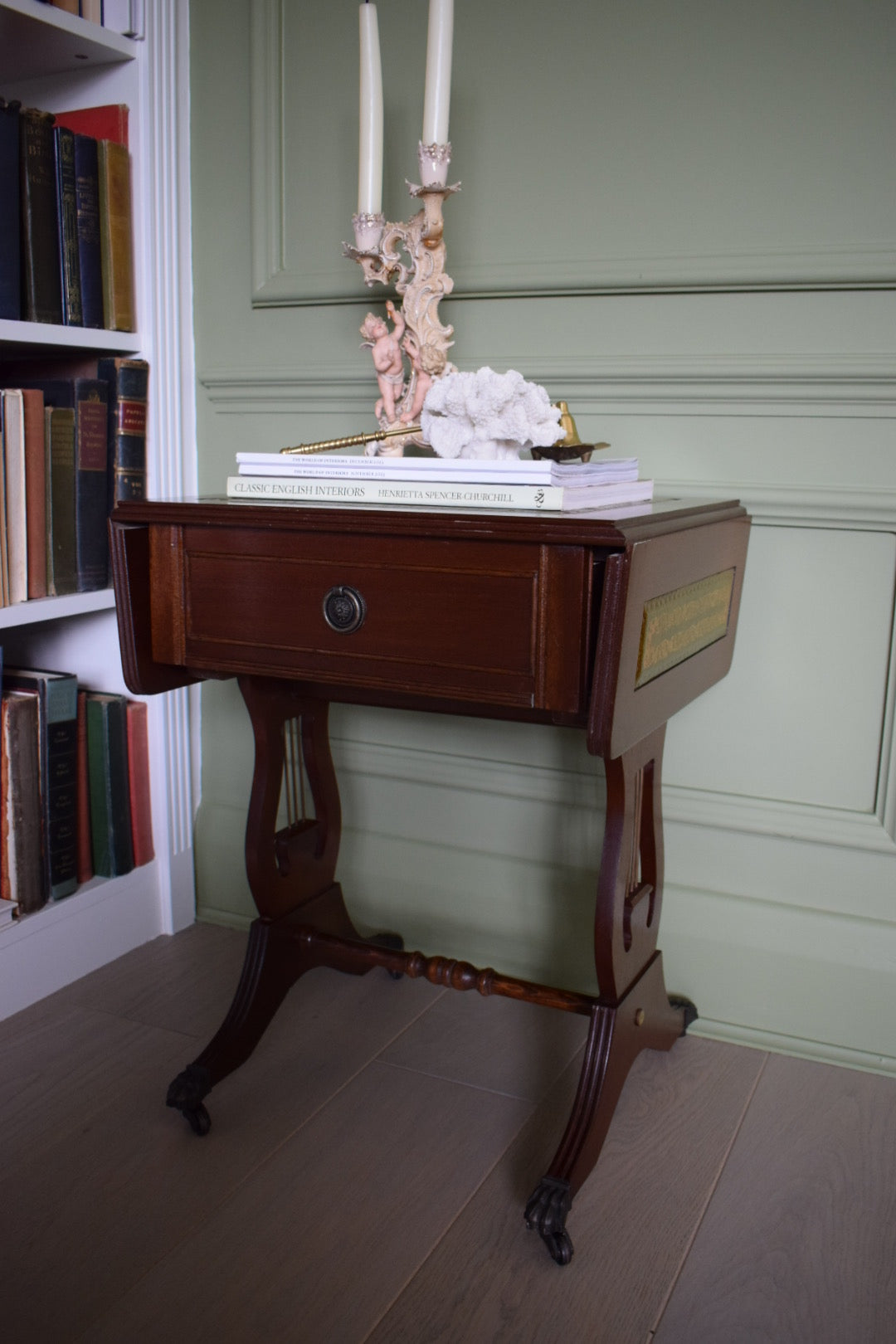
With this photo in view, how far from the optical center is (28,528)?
1607 millimetres

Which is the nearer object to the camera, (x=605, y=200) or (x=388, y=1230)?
(x=388, y=1230)

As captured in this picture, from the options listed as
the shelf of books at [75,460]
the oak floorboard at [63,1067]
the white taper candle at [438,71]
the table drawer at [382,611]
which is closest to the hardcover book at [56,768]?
the shelf of books at [75,460]

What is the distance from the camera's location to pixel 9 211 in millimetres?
1527

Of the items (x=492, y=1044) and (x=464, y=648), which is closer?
(x=464, y=648)

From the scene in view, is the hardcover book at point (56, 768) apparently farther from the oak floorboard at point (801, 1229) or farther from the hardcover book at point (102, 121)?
the oak floorboard at point (801, 1229)

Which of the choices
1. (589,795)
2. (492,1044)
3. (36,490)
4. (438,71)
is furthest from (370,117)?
(492,1044)

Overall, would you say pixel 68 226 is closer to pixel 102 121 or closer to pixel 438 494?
pixel 102 121

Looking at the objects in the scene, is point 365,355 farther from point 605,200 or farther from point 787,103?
point 787,103

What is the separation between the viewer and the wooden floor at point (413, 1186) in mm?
1068

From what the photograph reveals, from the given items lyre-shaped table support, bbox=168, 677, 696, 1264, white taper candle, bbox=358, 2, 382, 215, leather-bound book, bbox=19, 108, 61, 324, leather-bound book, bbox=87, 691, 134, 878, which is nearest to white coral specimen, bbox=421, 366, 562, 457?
white taper candle, bbox=358, 2, 382, 215

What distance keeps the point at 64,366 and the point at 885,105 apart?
125 centimetres

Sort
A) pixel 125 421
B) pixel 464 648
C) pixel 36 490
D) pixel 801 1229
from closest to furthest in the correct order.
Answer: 1. pixel 464 648
2. pixel 801 1229
3. pixel 36 490
4. pixel 125 421

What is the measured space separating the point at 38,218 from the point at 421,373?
0.64 meters

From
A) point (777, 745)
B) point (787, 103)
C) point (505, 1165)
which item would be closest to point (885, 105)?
point (787, 103)
